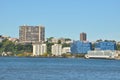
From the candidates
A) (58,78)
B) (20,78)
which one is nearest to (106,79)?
(58,78)

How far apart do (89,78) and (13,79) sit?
10.2 meters

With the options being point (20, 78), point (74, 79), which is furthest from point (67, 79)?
point (20, 78)

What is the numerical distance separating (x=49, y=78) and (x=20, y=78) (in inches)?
134

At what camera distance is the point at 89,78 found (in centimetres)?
7175

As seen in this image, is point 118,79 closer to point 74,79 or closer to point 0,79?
point 74,79

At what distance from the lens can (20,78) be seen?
68750mm

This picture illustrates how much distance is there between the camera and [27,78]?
68625 mm

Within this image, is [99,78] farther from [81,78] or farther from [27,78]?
[27,78]

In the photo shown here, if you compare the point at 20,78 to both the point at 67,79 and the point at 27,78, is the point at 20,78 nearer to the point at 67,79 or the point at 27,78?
the point at 27,78

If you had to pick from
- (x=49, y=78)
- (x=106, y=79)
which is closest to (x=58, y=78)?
(x=49, y=78)

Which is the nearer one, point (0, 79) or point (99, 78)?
point (0, 79)

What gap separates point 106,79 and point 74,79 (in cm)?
397

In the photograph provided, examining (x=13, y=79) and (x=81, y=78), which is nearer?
(x=13, y=79)

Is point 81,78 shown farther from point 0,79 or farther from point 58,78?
point 0,79
